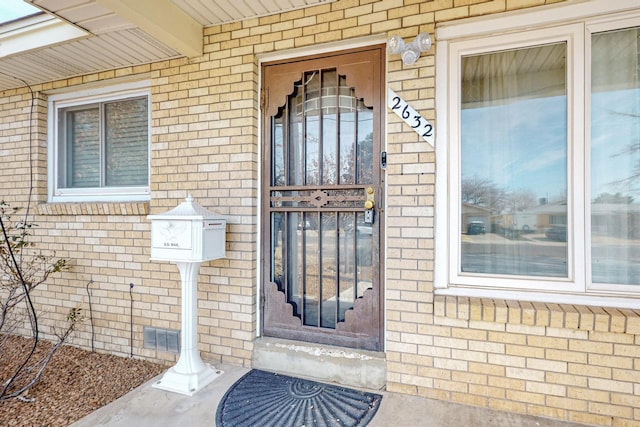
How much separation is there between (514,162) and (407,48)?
1066mm

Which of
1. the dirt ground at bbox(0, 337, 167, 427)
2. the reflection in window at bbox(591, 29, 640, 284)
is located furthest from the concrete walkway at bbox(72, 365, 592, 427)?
the reflection in window at bbox(591, 29, 640, 284)

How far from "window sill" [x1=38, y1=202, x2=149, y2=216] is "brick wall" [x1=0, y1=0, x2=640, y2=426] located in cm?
2

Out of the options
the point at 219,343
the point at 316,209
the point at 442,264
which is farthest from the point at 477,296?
the point at 219,343

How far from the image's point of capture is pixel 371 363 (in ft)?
8.41

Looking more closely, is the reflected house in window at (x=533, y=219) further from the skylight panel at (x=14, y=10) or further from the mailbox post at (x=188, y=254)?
the skylight panel at (x=14, y=10)

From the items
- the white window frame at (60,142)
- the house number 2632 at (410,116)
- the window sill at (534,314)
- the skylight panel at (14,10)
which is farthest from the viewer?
the white window frame at (60,142)

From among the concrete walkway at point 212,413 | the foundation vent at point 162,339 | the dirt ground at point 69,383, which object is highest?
the foundation vent at point 162,339

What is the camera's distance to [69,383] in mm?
2793

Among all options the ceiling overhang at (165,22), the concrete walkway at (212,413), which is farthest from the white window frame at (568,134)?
the ceiling overhang at (165,22)

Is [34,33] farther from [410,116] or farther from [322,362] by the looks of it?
[322,362]

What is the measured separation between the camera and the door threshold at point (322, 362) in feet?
8.39

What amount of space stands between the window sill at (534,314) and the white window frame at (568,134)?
0.29 ft

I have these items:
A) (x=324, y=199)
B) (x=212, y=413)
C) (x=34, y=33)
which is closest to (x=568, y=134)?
(x=324, y=199)

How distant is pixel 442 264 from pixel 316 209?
1028 mm
